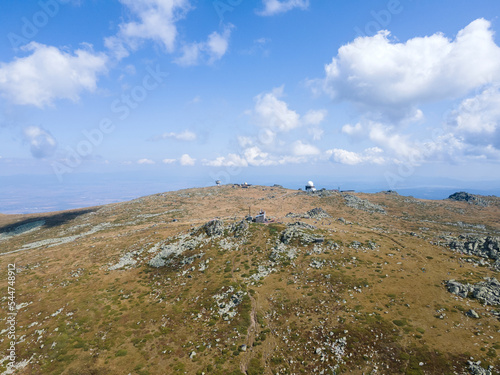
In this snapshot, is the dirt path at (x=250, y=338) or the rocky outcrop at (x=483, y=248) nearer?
the dirt path at (x=250, y=338)

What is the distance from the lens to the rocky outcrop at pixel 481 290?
42.9 m

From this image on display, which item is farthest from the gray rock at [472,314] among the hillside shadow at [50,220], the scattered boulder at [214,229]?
the hillside shadow at [50,220]

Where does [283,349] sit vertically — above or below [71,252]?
below

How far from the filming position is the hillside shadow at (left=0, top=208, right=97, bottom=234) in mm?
131250

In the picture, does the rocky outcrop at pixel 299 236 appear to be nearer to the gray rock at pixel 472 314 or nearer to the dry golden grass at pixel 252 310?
the dry golden grass at pixel 252 310

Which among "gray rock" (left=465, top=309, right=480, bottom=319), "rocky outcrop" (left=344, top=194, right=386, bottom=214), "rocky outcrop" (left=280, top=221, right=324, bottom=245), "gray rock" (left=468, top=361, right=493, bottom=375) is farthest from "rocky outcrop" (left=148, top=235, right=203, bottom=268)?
"rocky outcrop" (left=344, top=194, right=386, bottom=214)

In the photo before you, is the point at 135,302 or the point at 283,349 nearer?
the point at 283,349

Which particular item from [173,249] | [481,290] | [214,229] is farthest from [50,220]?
[481,290]

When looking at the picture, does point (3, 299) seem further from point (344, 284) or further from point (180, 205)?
point (180, 205)

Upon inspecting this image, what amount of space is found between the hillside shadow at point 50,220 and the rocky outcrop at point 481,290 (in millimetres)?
181356

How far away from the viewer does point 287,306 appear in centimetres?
4738

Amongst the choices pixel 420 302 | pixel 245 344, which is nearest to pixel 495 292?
pixel 420 302

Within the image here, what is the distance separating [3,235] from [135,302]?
422 ft

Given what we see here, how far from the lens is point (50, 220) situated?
141250 millimetres
